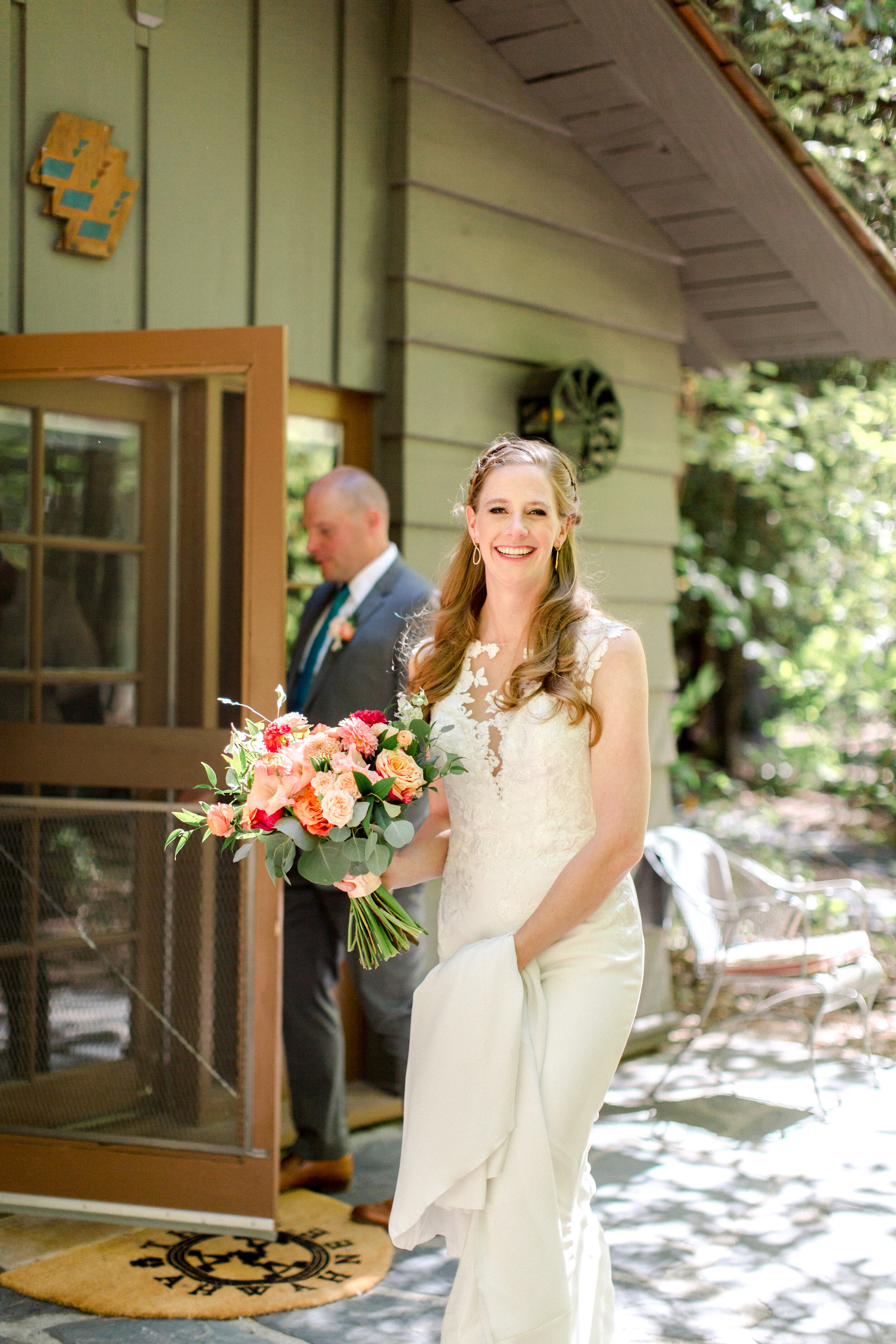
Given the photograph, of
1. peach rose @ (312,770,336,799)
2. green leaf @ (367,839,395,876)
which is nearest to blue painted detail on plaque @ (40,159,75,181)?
peach rose @ (312,770,336,799)

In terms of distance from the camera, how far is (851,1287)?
3.14m

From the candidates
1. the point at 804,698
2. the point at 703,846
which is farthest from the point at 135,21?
the point at 804,698

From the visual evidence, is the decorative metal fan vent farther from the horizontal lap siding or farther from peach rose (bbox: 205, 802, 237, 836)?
peach rose (bbox: 205, 802, 237, 836)

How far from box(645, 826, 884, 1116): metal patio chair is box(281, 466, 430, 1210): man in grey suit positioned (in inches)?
47.0

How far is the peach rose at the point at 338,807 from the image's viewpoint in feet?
7.14

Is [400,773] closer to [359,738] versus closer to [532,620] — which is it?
[359,738]

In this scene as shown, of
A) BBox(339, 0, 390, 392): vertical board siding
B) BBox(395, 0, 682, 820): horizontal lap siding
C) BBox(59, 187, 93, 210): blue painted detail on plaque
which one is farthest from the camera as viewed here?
BBox(395, 0, 682, 820): horizontal lap siding

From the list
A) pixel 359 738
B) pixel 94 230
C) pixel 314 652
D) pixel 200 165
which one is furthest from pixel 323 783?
pixel 200 165

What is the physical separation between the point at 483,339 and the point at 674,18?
1167 millimetres

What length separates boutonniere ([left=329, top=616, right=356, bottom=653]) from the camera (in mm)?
3695

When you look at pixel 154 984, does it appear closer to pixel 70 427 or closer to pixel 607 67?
pixel 70 427

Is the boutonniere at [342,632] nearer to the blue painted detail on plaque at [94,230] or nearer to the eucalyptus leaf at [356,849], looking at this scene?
the blue painted detail on plaque at [94,230]

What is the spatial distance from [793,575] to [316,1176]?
8098 mm

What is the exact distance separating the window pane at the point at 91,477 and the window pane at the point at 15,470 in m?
0.05
